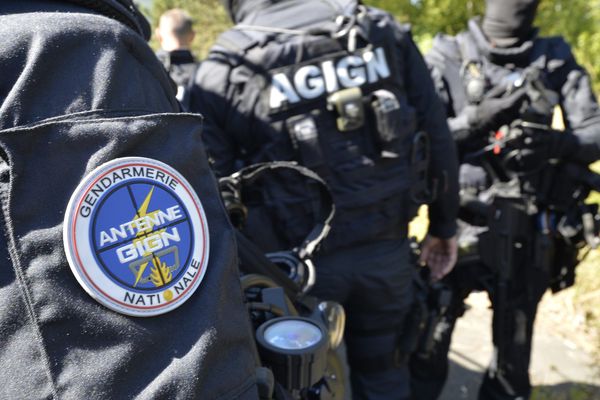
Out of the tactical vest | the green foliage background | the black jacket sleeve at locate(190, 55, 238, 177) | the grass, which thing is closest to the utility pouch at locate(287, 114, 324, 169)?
the tactical vest

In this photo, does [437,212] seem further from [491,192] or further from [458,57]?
[458,57]

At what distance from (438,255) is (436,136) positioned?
1.81 ft

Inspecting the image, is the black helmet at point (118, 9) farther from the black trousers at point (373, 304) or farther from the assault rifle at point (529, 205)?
the assault rifle at point (529, 205)

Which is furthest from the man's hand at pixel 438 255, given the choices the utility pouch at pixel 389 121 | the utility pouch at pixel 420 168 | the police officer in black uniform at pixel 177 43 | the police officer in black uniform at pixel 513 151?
the police officer in black uniform at pixel 177 43

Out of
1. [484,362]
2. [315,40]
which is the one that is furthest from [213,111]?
[484,362]

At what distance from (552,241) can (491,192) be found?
35cm

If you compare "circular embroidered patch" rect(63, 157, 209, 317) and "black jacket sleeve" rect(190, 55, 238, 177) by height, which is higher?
"circular embroidered patch" rect(63, 157, 209, 317)

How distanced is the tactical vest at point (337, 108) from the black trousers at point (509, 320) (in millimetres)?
900

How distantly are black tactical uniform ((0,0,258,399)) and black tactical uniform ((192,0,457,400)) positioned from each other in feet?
3.29

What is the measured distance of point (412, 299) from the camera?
2053mm

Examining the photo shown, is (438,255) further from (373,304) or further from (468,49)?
(468,49)

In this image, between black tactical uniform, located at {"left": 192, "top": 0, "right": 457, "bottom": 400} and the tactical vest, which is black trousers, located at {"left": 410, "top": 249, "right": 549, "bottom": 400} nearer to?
black tactical uniform, located at {"left": 192, "top": 0, "right": 457, "bottom": 400}

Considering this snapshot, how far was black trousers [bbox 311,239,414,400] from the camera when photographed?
1.85m

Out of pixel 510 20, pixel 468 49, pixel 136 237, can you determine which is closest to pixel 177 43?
pixel 468 49
